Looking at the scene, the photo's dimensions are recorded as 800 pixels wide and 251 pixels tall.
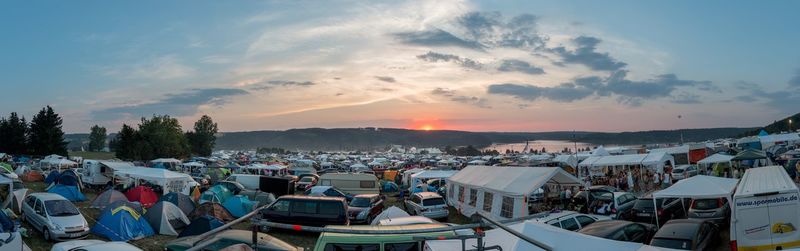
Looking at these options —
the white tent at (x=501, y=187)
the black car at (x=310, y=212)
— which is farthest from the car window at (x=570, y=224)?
the black car at (x=310, y=212)

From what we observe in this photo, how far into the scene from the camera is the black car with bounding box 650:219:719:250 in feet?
37.4

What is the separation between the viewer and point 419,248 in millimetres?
8812

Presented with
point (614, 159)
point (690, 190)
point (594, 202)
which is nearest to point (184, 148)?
point (614, 159)

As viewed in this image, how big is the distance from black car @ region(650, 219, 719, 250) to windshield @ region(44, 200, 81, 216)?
1762 centimetres

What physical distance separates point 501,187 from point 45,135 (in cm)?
7477

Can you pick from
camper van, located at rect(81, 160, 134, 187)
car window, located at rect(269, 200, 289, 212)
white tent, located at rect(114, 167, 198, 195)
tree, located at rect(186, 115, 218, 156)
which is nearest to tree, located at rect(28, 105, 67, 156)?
tree, located at rect(186, 115, 218, 156)

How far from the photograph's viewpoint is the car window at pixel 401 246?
8.91 metres

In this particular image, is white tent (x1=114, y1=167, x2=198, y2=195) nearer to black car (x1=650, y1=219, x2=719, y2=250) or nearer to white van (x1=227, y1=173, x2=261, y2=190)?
white van (x1=227, y1=173, x2=261, y2=190)

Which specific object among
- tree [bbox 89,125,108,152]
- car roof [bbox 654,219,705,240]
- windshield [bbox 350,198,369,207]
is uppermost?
tree [bbox 89,125,108,152]

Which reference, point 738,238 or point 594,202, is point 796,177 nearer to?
point 594,202

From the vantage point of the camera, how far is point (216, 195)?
2627cm

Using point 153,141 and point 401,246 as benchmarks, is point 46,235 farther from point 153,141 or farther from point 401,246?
point 153,141

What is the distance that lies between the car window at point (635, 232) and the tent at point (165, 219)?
14.5 m

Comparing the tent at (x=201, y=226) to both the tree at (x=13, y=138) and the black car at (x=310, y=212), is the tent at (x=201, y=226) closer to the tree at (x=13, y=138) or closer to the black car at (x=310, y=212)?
the black car at (x=310, y=212)
